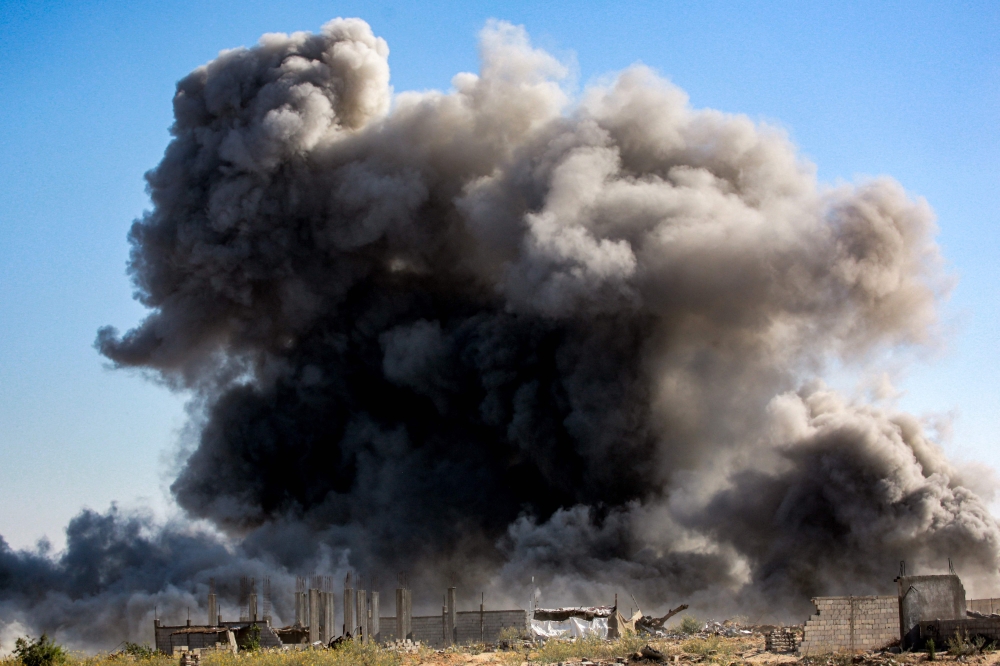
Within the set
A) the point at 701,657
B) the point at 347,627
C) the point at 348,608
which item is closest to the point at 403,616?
the point at 347,627

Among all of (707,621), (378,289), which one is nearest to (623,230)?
(378,289)

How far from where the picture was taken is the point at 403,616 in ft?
130

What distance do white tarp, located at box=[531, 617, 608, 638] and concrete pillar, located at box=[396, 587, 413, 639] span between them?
393cm

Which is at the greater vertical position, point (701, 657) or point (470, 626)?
point (470, 626)

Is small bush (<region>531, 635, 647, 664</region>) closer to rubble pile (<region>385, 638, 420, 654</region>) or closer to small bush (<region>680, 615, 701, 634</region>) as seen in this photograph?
rubble pile (<region>385, 638, 420, 654</region>)

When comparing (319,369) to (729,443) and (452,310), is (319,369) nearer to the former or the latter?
→ (452,310)

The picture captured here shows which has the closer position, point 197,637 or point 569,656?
point 569,656

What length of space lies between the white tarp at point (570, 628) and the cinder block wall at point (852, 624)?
913 cm

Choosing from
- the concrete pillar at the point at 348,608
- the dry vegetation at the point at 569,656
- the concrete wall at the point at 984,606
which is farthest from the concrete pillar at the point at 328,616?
the concrete wall at the point at 984,606

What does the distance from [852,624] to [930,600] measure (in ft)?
6.27

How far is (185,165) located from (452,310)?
581 inches

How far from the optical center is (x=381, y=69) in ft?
209

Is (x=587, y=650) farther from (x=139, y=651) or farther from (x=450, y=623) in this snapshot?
(x=139, y=651)

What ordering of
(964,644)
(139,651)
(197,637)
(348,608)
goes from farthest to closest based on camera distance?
1. (348,608)
2. (139,651)
3. (197,637)
4. (964,644)
